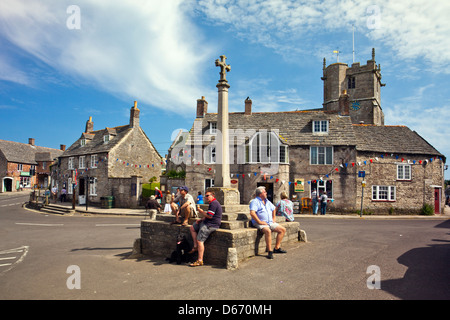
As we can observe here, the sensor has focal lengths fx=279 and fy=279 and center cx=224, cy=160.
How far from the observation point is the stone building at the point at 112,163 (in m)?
26.6

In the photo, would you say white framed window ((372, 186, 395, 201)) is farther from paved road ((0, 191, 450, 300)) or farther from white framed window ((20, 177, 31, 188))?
white framed window ((20, 177, 31, 188))

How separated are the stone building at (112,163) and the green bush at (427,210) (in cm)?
2431

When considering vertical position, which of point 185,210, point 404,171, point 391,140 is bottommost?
point 185,210

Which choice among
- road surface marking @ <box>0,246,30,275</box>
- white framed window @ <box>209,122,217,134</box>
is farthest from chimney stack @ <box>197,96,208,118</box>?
road surface marking @ <box>0,246,30,275</box>

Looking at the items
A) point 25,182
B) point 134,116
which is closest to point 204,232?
point 134,116

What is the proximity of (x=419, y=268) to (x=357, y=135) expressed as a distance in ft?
67.0

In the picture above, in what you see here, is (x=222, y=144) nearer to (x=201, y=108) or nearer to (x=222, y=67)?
(x=222, y=67)

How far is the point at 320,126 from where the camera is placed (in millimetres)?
24812

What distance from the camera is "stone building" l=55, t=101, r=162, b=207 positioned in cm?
2662

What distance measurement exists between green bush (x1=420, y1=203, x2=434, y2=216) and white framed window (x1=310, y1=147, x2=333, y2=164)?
8432 millimetres

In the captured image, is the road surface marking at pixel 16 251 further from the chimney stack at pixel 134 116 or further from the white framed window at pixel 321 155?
the chimney stack at pixel 134 116

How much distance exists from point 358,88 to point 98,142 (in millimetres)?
37168
